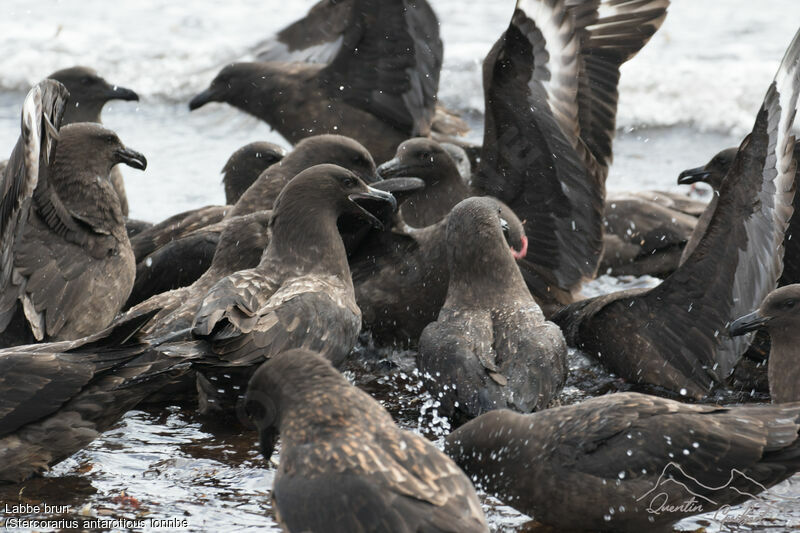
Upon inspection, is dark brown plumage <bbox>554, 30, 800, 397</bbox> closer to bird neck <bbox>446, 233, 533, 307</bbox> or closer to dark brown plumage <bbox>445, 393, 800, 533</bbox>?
bird neck <bbox>446, 233, 533, 307</bbox>

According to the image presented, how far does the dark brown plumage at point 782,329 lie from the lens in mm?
5281

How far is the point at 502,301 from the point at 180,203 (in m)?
4.81

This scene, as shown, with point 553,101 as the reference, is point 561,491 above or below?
below

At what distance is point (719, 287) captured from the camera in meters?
5.74

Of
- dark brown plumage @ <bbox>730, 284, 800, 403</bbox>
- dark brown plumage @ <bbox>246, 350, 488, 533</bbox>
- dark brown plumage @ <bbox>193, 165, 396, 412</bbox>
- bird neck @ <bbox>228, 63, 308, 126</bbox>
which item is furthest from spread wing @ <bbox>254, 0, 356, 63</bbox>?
dark brown plumage @ <bbox>246, 350, 488, 533</bbox>

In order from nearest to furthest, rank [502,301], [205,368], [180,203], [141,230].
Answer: [205,368] < [502,301] < [141,230] < [180,203]

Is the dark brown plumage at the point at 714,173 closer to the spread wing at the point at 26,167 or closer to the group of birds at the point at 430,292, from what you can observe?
the group of birds at the point at 430,292

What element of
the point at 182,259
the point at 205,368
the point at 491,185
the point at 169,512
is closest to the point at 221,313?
the point at 205,368

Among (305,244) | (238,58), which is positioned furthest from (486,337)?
(238,58)

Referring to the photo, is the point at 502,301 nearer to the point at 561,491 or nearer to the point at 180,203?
the point at 561,491

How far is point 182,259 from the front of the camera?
6.61 metres

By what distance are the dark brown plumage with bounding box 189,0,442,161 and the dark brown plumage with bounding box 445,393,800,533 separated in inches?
192

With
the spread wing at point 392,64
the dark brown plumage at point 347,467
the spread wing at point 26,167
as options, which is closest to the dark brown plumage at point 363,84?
the spread wing at point 392,64

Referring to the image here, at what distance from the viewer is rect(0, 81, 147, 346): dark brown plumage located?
554 cm
